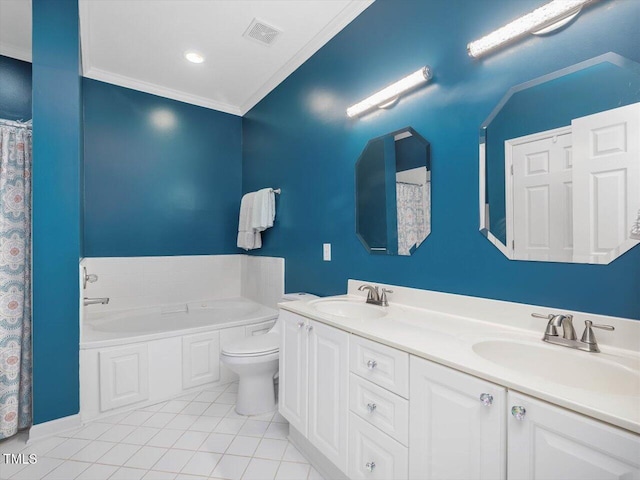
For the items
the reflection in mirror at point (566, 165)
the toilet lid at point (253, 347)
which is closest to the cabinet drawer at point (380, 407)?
the reflection in mirror at point (566, 165)

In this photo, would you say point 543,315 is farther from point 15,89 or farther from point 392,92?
point 15,89

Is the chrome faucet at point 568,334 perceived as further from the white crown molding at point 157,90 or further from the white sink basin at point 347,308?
the white crown molding at point 157,90

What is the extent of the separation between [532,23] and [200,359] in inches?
109

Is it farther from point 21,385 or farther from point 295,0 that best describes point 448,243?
point 21,385

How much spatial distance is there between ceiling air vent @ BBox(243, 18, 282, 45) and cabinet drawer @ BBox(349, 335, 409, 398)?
2.14 metres

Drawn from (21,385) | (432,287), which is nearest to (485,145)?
(432,287)

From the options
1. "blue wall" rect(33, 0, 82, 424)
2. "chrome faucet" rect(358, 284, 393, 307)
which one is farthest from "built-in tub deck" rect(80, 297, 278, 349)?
"chrome faucet" rect(358, 284, 393, 307)

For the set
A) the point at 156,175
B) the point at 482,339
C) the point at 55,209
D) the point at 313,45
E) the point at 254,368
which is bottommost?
the point at 254,368

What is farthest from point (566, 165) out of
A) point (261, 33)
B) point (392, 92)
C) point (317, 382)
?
point (261, 33)

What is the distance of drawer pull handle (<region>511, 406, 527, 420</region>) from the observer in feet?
2.49

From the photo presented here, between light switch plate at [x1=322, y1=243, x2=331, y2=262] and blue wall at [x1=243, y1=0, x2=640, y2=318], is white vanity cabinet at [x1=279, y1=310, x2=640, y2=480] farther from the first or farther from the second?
light switch plate at [x1=322, y1=243, x2=331, y2=262]

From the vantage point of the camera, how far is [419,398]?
1.02 meters

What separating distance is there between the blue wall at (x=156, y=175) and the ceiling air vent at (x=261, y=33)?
4.30ft

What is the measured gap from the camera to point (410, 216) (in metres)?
1.72
